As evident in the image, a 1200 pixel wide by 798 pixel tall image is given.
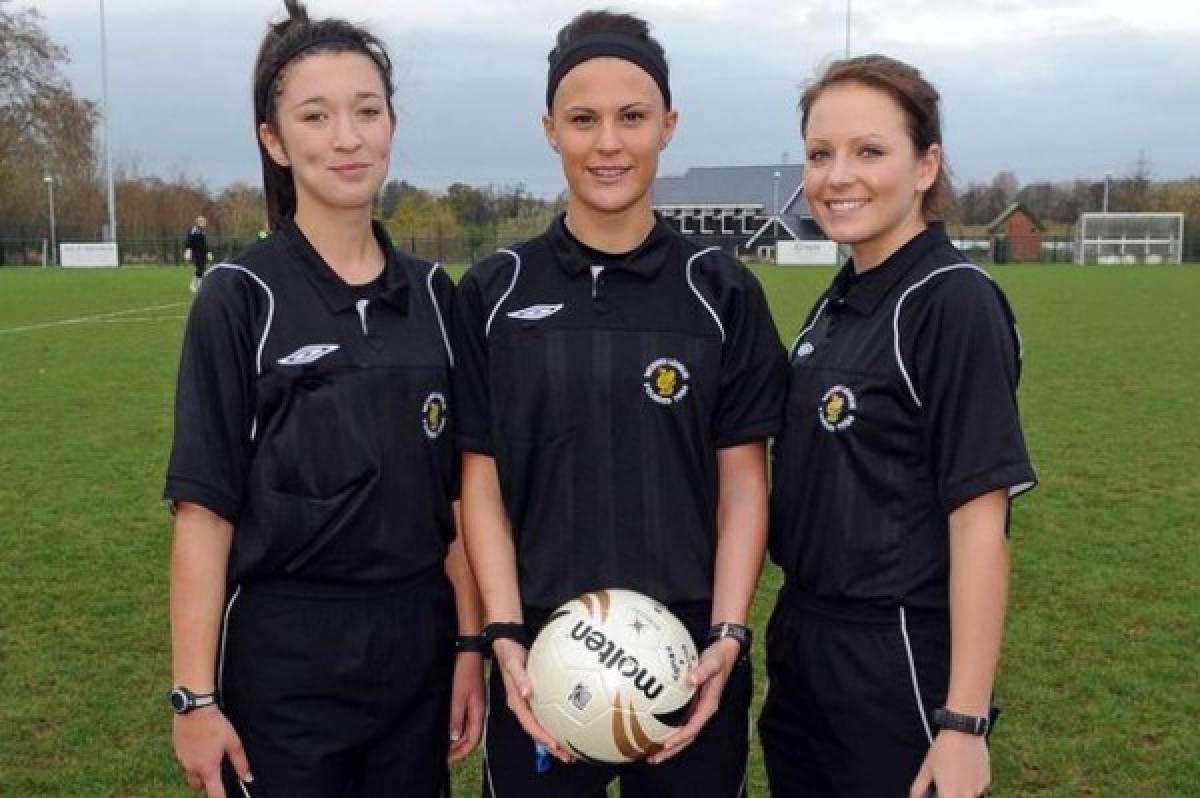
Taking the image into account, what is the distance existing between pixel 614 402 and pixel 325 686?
0.94 metres

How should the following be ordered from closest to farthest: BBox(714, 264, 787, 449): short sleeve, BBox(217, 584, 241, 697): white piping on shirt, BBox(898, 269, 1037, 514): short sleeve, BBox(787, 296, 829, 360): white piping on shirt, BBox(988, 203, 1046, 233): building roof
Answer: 1. BBox(898, 269, 1037, 514): short sleeve
2. BBox(217, 584, 241, 697): white piping on shirt
3. BBox(714, 264, 787, 449): short sleeve
4. BBox(787, 296, 829, 360): white piping on shirt
5. BBox(988, 203, 1046, 233): building roof

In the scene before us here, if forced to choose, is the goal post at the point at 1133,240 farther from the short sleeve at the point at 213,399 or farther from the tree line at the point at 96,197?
the short sleeve at the point at 213,399

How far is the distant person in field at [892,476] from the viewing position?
99.7 inches

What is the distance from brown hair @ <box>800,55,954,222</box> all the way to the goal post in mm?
65073

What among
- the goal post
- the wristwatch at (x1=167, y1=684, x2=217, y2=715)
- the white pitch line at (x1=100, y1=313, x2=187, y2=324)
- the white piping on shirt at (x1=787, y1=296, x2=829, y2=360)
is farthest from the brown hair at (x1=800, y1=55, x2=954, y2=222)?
the goal post

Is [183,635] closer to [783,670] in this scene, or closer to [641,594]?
[641,594]

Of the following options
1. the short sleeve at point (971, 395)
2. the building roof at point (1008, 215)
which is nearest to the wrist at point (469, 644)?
the short sleeve at point (971, 395)

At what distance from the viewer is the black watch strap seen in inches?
109

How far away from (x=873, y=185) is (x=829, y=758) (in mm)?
1383

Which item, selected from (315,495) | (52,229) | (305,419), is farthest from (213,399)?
(52,229)

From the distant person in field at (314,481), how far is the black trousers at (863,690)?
0.90 m

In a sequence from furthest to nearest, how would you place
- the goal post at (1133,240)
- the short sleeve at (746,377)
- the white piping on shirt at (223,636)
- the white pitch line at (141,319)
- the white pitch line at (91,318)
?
the goal post at (1133,240)
the white pitch line at (141,319)
the white pitch line at (91,318)
the short sleeve at (746,377)
the white piping on shirt at (223,636)

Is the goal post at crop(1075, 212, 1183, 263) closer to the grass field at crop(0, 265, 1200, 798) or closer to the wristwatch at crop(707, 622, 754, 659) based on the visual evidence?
the grass field at crop(0, 265, 1200, 798)

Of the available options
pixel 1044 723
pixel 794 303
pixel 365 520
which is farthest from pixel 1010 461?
pixel 794 303
